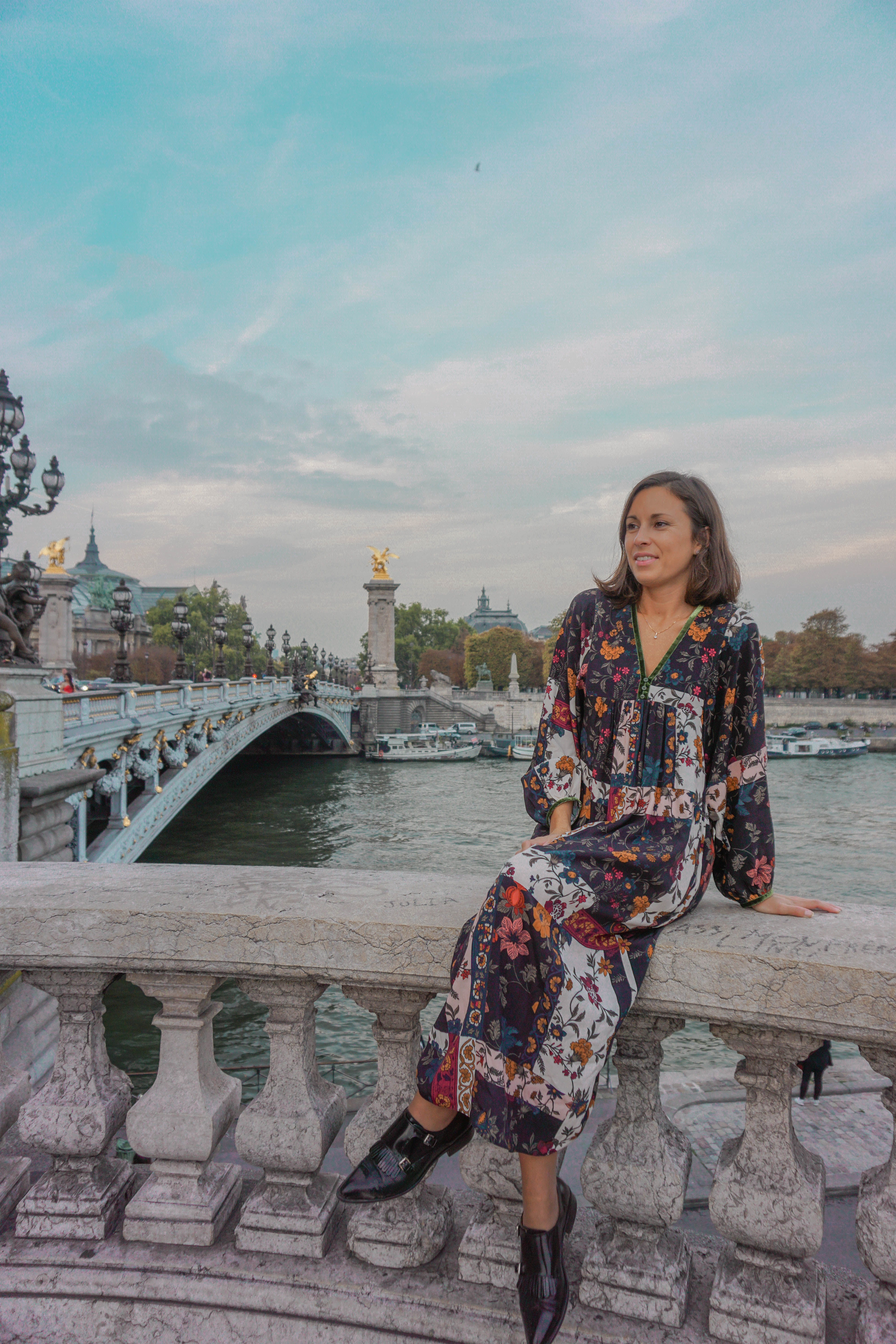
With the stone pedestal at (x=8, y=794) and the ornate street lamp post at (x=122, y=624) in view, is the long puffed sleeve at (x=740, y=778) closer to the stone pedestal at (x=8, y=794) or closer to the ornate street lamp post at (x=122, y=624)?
the stone pedestal at (x=8, y=794)

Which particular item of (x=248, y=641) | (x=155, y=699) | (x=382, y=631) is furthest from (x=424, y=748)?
(x=155, y=699)

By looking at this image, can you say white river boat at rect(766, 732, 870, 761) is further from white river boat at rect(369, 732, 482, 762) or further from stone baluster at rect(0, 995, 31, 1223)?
stone baluster at rect(0, 995, 31, 1223)

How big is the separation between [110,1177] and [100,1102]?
17cm

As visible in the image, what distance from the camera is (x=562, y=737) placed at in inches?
80.0

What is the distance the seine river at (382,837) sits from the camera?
10070 mm

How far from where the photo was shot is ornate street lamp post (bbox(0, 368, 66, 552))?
9688 millimetres

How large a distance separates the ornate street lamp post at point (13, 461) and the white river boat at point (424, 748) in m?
35.2

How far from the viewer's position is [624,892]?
1609 millimetres

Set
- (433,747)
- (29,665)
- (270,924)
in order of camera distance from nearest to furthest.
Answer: (270,924) → (29,665) → (433,747)

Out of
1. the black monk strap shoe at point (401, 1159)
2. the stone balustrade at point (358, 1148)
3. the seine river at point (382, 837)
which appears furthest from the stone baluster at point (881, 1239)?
the seine river at point (382, 837)

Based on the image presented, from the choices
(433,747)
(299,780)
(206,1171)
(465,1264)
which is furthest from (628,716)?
(433,747)

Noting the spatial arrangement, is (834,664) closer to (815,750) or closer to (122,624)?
(815,750)

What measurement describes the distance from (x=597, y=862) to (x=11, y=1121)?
136 cm

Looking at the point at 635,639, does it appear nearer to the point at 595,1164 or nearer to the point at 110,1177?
the point at 595,1164
